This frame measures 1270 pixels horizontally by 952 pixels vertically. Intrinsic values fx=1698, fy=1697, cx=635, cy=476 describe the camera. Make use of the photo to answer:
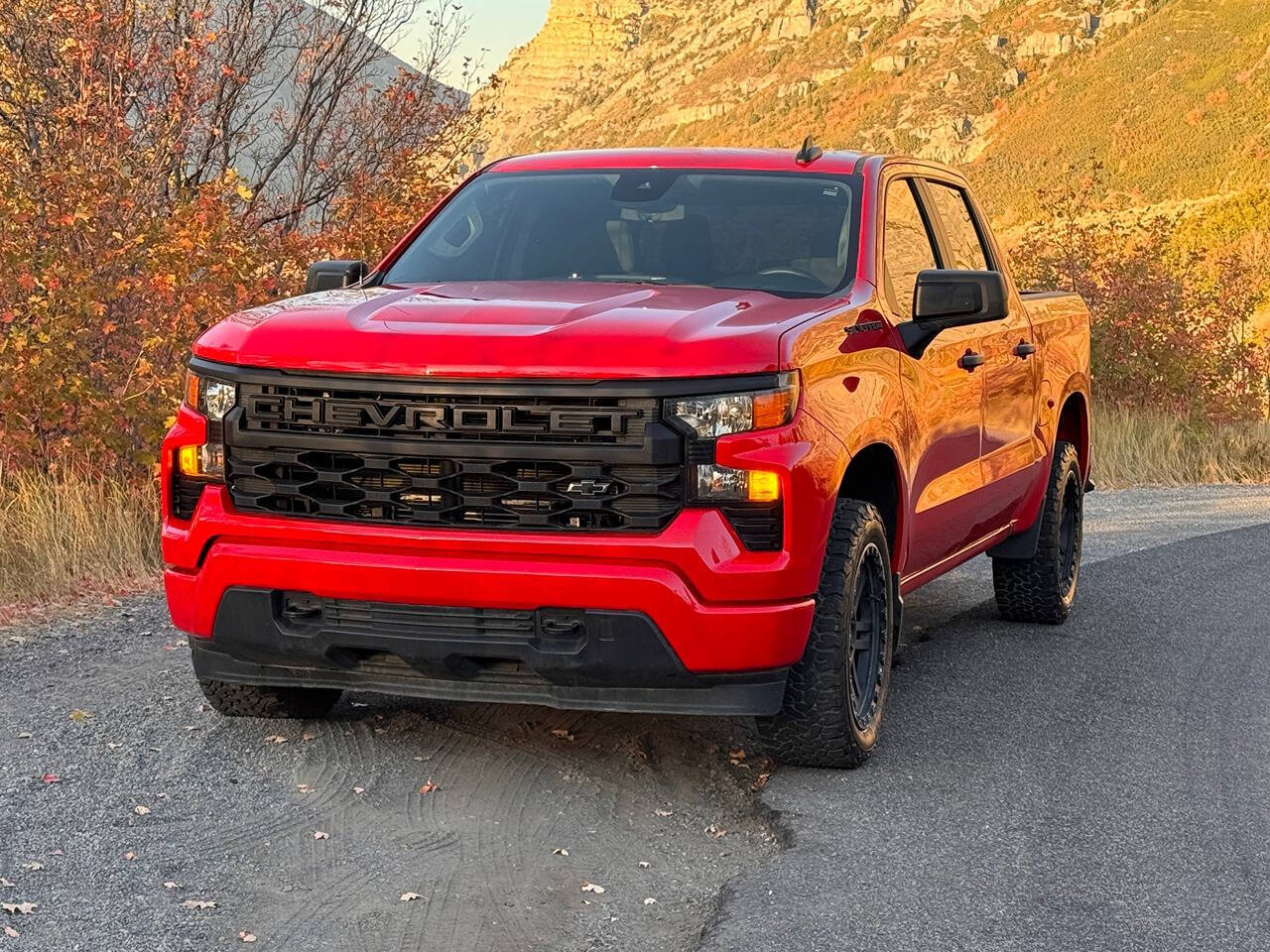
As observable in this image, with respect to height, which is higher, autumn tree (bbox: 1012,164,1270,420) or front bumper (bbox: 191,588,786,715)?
front bumper (bbox: 191,588,786,715)

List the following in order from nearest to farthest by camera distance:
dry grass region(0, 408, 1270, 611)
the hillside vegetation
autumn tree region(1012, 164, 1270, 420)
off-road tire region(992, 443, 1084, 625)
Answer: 1. off-road tire region(992, 443, 1084, 625)
2. dry grass region(0, 408, 1270, 611)
3. autumn tree region(1012, 164, 1270, 420)
4. the hillside vegetation

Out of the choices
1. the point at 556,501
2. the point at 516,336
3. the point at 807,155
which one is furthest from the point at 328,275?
the point at 556,501

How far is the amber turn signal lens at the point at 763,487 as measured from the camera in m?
4.65

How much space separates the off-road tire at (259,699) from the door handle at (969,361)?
102 inches

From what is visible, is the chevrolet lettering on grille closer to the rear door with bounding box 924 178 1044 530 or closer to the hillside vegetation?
the rear door with bounding box 924 178 1044 530

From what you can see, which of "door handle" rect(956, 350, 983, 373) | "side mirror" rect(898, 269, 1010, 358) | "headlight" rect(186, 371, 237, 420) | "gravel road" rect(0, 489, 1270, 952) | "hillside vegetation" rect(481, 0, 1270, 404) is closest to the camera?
"gravel road" rect(0, 489, 1270, 952)

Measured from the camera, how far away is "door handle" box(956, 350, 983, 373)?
20.6 feet

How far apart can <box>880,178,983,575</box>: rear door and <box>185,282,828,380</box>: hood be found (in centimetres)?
70

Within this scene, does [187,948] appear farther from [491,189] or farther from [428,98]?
[428,98]

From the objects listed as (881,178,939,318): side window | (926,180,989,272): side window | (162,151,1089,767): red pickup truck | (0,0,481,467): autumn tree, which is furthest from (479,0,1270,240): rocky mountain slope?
(162,151,1089,767): red pickup truck

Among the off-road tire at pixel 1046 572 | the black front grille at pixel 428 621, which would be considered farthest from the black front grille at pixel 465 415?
the off-road tire at pixel 1046 572

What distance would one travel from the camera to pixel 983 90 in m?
→ 110

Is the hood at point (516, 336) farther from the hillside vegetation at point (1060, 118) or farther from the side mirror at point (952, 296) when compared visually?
the hillside vegetation at point (1060, 118)

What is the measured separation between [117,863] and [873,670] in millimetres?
2424
